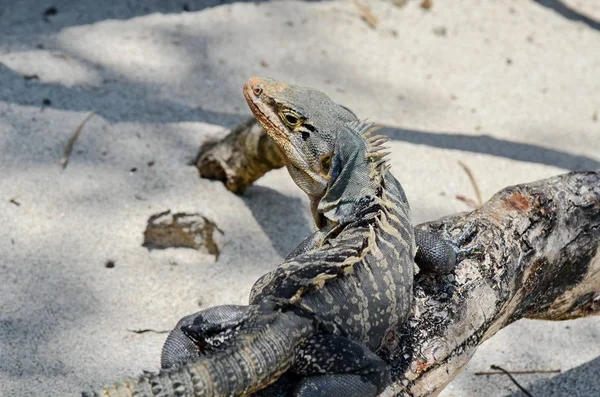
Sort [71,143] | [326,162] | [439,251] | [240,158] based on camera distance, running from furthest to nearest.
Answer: [71,143]
[240,158]
[326,162]
[439,251]

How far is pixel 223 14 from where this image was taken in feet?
28.5

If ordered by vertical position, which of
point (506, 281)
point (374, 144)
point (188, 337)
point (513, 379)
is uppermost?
point (374, 144)

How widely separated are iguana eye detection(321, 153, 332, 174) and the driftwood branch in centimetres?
63

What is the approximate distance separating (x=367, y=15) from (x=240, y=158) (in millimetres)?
3849

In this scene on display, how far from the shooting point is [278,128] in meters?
4.58

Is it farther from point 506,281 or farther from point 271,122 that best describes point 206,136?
point 506,281

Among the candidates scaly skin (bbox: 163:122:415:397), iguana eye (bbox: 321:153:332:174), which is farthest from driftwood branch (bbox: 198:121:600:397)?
iguana eye (bbox: 321:153:332:174)

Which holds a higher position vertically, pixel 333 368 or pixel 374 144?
pixel 374 144

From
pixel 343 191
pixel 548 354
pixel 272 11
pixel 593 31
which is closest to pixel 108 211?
pixel 343 191

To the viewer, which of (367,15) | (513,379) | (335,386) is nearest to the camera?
(335,386)

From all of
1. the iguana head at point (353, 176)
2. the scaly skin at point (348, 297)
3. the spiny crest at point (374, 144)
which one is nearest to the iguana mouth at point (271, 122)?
the iguana head at point (353, 176)

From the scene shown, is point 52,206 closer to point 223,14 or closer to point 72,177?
point 72,177

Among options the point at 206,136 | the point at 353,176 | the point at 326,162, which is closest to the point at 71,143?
the point at 206,136

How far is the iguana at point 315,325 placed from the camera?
3.10 meters
